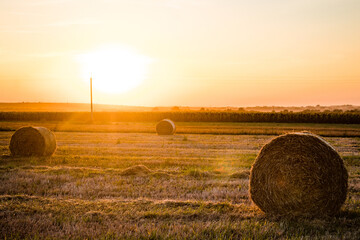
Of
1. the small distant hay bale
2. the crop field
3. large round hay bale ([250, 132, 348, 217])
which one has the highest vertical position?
large round hay bale ([250, 132, 348, 217])

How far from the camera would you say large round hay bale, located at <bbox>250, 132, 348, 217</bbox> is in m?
7.82

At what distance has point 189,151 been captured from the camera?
18781 mm

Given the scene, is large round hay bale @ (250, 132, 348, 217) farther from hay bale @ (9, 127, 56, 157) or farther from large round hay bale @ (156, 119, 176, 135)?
large round hay bale @ (156, 119, 176, 135)

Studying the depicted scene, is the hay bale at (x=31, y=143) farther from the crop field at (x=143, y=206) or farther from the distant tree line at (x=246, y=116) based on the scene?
the distant tree line at (x=246, y=116)

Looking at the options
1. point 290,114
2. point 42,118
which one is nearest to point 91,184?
point 290,114

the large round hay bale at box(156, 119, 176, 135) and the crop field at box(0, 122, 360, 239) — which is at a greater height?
the large round hay bale at box(156, 119, 176, 135)

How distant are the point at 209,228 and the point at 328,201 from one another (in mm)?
3120

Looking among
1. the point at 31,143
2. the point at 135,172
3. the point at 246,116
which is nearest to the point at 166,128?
the point at 31,143

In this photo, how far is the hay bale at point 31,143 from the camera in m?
16.8

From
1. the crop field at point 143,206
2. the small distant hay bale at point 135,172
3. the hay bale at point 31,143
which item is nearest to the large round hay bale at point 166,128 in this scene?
the hay bale at point 31,143

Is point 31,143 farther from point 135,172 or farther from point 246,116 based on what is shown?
point 246,116

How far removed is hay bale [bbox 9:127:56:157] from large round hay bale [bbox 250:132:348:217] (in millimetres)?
12095

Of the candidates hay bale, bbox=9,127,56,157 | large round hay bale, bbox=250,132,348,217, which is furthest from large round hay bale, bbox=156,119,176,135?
large round hay bale, bbox=250,132,348,217

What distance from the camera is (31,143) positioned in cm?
1691
